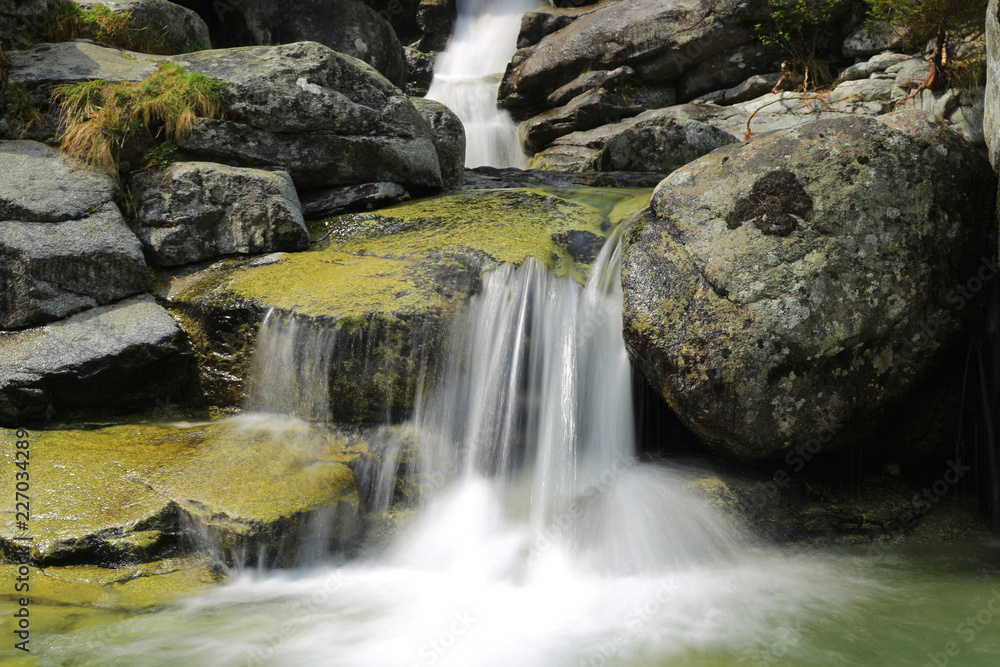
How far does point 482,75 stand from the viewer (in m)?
15.1

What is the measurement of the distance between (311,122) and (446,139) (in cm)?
187

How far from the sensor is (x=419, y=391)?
516cm

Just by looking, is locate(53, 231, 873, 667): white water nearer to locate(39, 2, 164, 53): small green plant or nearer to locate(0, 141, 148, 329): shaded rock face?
locate(0, 141, 148, 329): shaded rock face

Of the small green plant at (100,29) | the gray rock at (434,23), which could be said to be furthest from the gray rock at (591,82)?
the small green plant at (100,29)

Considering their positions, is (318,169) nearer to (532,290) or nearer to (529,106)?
(532,290)

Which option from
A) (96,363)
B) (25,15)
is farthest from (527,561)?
(25,15)

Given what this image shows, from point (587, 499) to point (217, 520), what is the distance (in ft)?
7.75

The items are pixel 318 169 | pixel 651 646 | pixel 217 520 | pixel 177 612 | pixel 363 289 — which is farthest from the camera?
pixel 318 169

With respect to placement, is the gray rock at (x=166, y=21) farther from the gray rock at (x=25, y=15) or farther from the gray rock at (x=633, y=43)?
the gray rock at (x=633, y=43)

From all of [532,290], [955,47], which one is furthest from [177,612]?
[955,47]

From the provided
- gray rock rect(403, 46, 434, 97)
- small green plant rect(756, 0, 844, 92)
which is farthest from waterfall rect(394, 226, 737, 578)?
gray rock rect(403, 46, 434, 97)

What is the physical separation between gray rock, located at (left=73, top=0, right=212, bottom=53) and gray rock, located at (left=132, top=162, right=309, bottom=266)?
9.16ft

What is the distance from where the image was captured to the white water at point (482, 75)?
12945mm

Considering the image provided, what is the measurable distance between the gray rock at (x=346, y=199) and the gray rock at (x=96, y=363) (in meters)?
1.96
